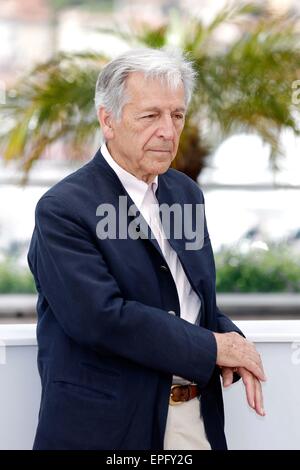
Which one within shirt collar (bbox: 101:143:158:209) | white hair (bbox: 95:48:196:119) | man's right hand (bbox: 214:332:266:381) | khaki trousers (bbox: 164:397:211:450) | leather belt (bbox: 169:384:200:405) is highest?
white hair (bbox: 95:48:196:119)

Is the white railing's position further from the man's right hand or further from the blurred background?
the blurred background

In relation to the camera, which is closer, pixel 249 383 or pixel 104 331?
pixel 104 331

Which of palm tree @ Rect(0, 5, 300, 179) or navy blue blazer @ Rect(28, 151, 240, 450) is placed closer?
navy blue blazer @ Rect(28, 151, 240, 450)

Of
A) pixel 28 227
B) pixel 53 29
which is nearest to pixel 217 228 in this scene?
pixel 28 227

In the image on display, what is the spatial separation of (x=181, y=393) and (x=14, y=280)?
21.4ft

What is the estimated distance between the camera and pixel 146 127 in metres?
1.65

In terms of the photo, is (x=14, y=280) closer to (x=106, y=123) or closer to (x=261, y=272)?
(x=261, y=272)

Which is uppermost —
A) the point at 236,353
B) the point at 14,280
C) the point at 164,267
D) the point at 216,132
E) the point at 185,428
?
the point at 216,132

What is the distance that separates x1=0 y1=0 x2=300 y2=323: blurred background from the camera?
592cm

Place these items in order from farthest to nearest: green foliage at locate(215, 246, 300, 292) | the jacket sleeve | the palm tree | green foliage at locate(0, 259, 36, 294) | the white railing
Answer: green foliage at locate(0, 259, 36, 294)
green foliage at locate(215, 246, 300, 292)
the palm tree
the white railing
the jacket sleeve

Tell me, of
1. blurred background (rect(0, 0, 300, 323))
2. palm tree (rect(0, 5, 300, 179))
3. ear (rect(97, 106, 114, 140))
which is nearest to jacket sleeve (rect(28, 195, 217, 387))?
ear (rect(97, 106, 114, 140))

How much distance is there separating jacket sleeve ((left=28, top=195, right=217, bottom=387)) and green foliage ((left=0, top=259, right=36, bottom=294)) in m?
6.52

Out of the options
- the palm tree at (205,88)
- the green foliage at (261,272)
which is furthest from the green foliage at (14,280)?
the palm tree at (205,88)

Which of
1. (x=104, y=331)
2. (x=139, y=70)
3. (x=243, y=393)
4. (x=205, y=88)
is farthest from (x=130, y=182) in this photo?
(x=205, y=88)
